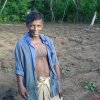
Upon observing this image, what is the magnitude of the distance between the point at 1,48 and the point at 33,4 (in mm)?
9684

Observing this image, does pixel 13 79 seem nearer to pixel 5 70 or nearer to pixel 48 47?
pixel 5 70

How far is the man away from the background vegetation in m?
12.4

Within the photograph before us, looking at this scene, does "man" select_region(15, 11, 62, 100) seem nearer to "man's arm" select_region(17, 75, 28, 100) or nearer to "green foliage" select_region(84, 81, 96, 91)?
"man's arm" select_region(17, 75, 28, 100)

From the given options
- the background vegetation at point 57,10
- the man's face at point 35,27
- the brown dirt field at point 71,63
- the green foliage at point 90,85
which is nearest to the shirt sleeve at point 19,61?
the man's face at point 35,27

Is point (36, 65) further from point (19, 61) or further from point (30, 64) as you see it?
point (19, 61)

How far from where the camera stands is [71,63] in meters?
7.48

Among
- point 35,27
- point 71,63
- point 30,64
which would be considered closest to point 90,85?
point 71,63

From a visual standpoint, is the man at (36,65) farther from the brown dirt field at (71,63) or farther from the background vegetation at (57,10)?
the background vegetation at (57,10)

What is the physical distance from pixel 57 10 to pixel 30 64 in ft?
45.8

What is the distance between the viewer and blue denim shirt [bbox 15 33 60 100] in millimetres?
3914

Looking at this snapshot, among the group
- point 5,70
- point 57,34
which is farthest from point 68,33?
point 5,70

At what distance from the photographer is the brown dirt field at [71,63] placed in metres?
6.02

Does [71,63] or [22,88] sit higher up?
[22,88]

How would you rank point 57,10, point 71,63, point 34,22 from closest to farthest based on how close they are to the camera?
point 34,22
point 71,63
point 57,10
